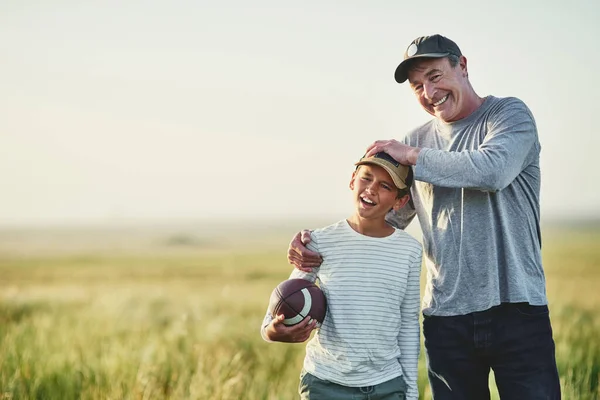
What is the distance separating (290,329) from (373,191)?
35.4 inches

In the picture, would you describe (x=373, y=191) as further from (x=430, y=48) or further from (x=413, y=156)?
(x=430, y=48)

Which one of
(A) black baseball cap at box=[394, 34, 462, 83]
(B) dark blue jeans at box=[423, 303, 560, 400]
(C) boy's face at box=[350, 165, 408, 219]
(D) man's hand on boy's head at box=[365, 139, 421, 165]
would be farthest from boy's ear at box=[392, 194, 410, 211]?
(A) black baseball cap at box=[394, 34, 462, 83]

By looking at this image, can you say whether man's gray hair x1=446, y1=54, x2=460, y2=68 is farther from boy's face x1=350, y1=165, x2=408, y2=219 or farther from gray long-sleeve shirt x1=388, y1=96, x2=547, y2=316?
boy's face x1=350, y1=165, x2=408, y2=219

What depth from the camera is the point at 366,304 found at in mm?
4297

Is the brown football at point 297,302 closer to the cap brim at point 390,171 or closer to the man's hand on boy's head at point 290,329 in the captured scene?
the man's hand on boy's head at point 290,329

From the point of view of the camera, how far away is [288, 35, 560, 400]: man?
4.20 meters

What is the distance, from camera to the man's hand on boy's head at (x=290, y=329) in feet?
13.6

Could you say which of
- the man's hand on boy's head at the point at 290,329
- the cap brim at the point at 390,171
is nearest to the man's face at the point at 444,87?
the cap brim at the point at 390,171

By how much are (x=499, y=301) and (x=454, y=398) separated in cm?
67

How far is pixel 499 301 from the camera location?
423 centimetres

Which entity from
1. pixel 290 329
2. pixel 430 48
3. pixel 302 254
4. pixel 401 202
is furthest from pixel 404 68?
pixel 290 329

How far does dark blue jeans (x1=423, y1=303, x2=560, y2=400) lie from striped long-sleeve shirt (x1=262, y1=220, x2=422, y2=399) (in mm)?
217

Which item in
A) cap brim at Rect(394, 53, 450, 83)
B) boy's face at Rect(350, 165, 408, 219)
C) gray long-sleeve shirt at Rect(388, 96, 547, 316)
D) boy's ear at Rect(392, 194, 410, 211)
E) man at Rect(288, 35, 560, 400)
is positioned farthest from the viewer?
boy's ear at Rect(392, 194, 410, 211)

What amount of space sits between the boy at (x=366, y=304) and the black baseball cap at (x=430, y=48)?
635 millimetres
